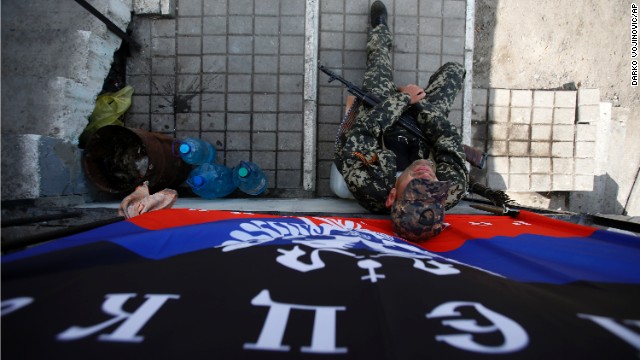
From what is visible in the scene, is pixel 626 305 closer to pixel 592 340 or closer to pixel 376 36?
pixel 592 340

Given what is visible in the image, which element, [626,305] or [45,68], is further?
[45,68]

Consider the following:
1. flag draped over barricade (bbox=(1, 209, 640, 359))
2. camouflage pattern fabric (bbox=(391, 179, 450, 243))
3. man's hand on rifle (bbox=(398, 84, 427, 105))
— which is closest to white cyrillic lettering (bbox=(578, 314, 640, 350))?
flag draped over barricade (bbox=(1, 209, 640, 359))

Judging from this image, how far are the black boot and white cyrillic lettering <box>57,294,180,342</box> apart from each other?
311cm

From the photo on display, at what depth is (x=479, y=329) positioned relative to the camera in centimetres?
82

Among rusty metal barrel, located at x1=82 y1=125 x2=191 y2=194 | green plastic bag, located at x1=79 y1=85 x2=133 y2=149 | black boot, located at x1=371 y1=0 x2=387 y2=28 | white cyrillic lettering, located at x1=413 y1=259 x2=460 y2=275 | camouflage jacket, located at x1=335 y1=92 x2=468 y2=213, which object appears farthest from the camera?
black boot, located at x1=371 y1=0 x2=387 y2=28

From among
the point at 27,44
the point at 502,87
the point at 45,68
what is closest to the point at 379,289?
the point at 45,68

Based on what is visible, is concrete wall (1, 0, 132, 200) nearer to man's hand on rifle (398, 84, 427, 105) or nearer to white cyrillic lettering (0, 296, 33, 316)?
white cyrillic lettering (0, 296, 33, 316)

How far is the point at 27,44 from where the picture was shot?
2.61 m

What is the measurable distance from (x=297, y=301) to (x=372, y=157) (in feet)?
5.80

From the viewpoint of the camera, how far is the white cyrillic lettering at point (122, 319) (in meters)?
0.74

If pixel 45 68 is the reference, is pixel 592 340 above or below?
below

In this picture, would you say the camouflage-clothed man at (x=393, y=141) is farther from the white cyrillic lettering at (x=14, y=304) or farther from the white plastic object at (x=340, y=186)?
the white cyrillic lettering at (x=14, y=304)

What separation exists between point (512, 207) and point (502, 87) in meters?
1.86

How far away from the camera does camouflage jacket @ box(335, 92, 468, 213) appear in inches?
97.4
